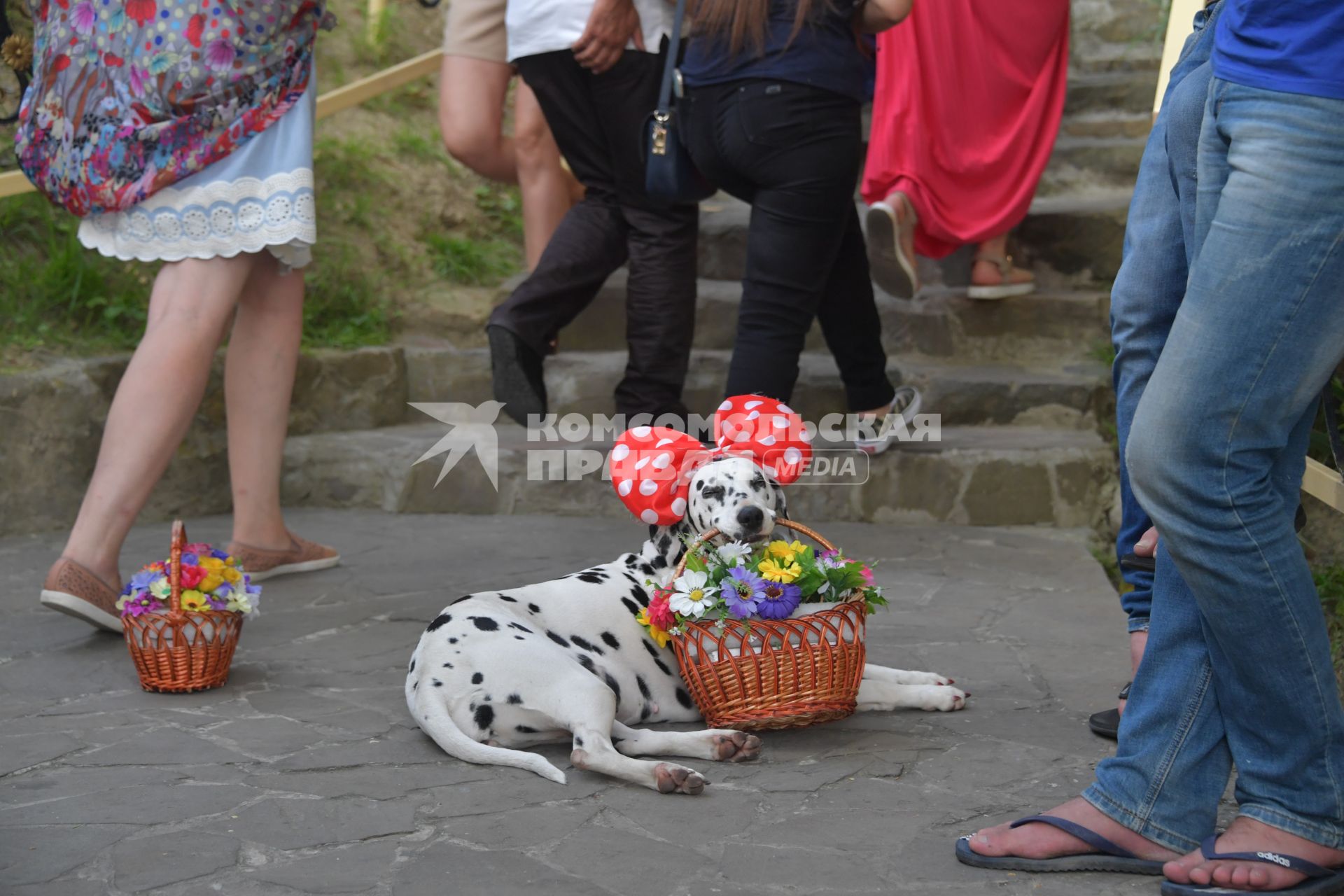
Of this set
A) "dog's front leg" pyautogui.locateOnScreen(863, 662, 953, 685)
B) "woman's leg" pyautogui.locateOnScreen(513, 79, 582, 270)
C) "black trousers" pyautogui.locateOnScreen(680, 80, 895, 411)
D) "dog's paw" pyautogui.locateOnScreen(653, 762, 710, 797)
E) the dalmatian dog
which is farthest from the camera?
"woman's leg" pyautogui.locateOnScreen(513, 79, 582, 270)

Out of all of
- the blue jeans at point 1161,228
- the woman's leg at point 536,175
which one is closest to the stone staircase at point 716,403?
the woman's leg at point 536,175

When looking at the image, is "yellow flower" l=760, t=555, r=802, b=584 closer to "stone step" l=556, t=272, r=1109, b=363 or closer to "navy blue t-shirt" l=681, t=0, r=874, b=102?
"navy blue t-shirt" l=681, t=0, r=874, b=102

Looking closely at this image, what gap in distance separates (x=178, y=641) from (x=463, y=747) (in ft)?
2.68

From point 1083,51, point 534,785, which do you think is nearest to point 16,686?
point 534,785

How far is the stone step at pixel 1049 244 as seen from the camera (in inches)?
221

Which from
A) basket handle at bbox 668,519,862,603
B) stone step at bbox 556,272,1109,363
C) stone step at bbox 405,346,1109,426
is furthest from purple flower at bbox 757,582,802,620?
stone step at bbox 556,272,1109,363

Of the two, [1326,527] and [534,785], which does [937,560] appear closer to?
[1326,527]

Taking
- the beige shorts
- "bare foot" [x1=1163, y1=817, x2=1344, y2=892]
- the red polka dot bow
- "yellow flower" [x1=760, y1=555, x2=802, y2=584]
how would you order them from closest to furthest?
"bare foot" [x1=1163, y1=817, x2=1344, y2=892], "yellow flower" [x1=760, y1=555, x2=802, y2=584], the red polka dot bow, the beige shorts

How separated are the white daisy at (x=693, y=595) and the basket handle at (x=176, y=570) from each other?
44.3 inches

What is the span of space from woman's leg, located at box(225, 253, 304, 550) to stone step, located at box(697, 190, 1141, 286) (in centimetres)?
202

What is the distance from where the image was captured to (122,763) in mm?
2562

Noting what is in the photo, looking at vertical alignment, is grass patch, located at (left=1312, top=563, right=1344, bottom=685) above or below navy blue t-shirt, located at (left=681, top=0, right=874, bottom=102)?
below

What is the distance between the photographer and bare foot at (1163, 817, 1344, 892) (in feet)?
6.24

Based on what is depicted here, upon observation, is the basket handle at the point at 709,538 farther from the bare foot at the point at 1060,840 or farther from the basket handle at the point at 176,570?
the basket handle at the point at 176,570
